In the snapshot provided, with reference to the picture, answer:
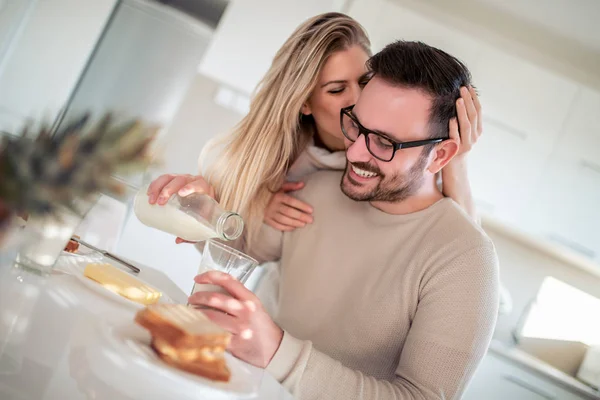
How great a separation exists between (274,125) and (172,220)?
52 centimetres

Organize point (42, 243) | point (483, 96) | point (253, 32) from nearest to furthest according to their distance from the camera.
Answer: point (42, 243), point (253, 32), point (483, 96)

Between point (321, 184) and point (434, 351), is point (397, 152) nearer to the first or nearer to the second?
point (321, 184)

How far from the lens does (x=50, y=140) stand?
0.37m

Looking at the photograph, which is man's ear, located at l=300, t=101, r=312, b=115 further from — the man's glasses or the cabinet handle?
the cabinet handle

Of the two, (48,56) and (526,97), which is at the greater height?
(526,97)

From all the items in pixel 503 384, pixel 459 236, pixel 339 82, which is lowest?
pixel 503 384

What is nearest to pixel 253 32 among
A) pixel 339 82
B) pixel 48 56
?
pixel 48 56

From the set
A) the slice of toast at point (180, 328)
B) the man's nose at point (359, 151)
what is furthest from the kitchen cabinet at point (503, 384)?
the slice of toast at point (180, 328)

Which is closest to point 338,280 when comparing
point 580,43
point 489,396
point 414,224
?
point 414,224

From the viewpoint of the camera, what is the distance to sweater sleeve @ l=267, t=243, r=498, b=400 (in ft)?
2.72

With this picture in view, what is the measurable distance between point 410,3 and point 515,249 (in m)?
1.46

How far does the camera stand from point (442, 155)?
1.30m

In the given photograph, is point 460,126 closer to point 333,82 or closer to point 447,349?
point 333,82

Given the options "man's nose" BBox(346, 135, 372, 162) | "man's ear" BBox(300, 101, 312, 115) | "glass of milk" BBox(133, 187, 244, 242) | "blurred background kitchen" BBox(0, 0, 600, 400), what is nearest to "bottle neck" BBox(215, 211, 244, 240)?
"glass of milk" BBox(133, 187, 244, 242)
